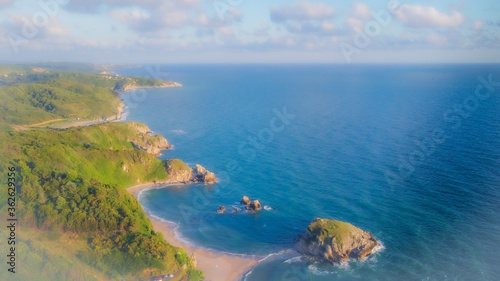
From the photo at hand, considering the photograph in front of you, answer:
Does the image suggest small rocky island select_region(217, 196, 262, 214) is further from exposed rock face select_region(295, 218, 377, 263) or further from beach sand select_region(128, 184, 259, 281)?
exposed rock face select_region(295, 218, 377, 263)

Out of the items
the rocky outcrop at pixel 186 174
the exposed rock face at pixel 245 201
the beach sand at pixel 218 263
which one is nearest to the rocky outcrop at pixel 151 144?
the rocky outcrop at pixel 186 174

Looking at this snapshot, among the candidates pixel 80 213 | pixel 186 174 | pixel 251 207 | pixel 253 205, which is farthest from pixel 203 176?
pixel 80 213

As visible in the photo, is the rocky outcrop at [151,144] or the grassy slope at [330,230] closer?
the grassy slope at [330,230]

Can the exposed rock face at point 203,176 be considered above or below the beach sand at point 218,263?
above

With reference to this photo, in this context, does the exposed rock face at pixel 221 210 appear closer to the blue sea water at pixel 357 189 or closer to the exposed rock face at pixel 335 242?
the blue sea water at pixel 357 189

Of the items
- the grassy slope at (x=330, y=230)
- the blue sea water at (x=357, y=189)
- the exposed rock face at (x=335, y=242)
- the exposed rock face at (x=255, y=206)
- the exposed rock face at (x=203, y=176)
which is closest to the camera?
the blue sea water at (x=357, y=189)
